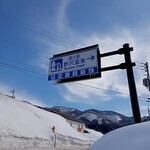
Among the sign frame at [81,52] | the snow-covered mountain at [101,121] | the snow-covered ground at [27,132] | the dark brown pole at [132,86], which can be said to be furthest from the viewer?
the snow-covered mountain at [101,121]

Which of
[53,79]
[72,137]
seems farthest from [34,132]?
[53,79]

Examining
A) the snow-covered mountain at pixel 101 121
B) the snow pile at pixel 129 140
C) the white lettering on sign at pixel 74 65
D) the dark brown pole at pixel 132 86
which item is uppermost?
the snow-covered mountain at pixel 101 121

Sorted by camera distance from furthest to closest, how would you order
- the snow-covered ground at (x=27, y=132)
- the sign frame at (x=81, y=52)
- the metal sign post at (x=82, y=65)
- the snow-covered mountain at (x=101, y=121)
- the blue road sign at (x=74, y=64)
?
1. the snow-covered mountain at (x=101, y=121)
2. the snow-covered ground at (x=27, y=132)
3. the blue road sign at (x=74, y=64)
4. the sign frame at (x=81, y=52)
5. the metal sign post at (x=82, y=65)

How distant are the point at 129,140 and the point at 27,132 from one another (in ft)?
59.9

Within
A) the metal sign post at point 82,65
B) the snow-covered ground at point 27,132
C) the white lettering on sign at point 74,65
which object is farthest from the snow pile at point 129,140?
the snow-covered ground at point 27,132

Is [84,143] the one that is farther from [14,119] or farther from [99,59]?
[99,59]

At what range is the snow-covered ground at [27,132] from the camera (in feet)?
59.8

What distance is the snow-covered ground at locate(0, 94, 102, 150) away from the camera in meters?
18.2

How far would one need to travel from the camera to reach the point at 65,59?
9211mm

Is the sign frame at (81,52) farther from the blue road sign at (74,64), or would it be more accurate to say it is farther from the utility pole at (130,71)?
the utility pole at (130,71)

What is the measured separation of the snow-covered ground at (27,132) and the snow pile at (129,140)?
15.1 meters

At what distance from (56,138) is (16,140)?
5.80 m

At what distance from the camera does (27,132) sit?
66.3 ft

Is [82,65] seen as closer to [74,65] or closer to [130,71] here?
[74,65]
